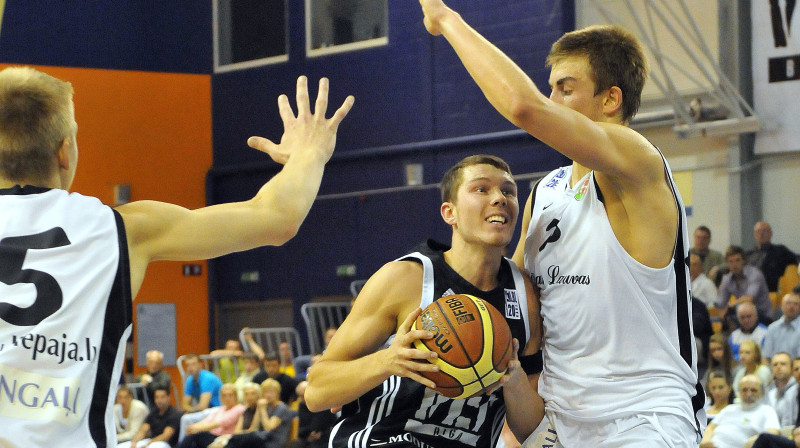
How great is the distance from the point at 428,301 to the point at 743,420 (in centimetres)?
709

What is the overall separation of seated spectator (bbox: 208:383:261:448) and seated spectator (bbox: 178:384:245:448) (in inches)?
8.6

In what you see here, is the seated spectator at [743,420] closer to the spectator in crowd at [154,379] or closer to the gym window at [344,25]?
the spectator in crowd at [154,379]

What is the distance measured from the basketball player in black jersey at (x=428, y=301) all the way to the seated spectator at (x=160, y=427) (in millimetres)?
10504

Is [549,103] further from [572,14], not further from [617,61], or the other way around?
[572,14]

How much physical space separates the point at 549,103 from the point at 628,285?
74cm

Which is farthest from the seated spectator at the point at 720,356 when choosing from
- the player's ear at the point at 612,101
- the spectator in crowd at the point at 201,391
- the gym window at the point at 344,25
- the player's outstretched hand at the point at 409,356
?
the gym window at the point at 344,25

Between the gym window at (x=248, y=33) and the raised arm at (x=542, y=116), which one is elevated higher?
the gym window at (x=248, y=33)

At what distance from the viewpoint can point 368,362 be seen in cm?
348

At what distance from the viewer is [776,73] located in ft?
47.2

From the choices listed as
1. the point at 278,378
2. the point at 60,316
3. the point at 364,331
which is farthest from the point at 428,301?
the point at 278,378

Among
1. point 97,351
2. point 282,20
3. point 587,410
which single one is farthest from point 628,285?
point 282,20

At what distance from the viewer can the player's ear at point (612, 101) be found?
3762mm

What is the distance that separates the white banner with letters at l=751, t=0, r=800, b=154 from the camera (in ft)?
46.6

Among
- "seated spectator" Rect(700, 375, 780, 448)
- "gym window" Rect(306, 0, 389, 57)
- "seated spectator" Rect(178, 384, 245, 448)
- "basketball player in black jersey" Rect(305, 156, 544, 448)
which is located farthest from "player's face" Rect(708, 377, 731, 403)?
"gym window" Rect(306, 0, 389, 57)
